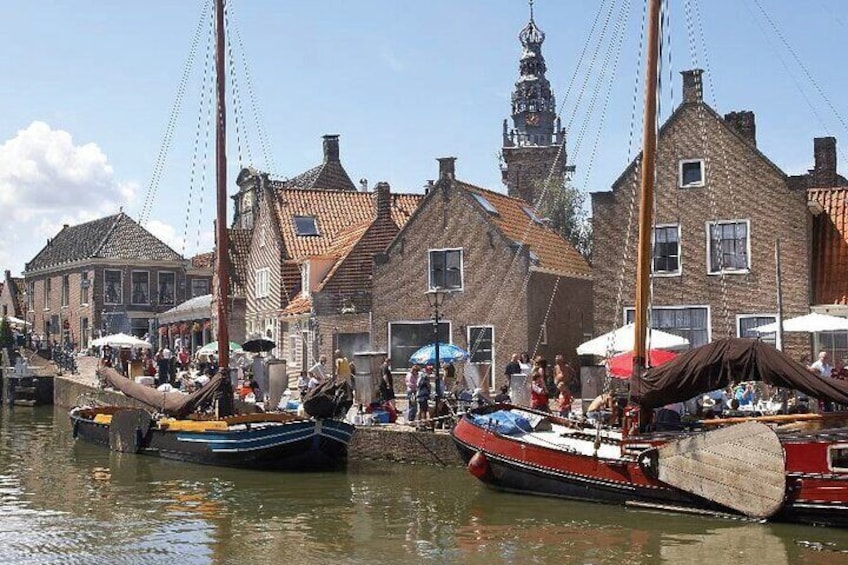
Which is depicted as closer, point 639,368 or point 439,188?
point 639,368

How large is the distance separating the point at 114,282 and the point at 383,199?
89.0 ft

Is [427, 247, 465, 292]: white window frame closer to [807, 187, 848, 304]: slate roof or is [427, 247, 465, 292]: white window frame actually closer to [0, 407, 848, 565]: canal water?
[807, 187, 848, 304]: slate roof

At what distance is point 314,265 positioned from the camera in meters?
41.1

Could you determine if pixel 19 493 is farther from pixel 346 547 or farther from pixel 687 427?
pixel 687 427

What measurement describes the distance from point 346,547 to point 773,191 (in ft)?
61.5

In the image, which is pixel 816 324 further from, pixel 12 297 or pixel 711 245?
pixel 12 297

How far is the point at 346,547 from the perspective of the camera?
16.4 m

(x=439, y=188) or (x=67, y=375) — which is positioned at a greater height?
(x=439, y=188)

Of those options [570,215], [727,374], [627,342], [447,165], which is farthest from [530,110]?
[727,374]

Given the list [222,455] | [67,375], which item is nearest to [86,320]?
[67,375]

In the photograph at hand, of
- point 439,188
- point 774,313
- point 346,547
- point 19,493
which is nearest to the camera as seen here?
point 346,547

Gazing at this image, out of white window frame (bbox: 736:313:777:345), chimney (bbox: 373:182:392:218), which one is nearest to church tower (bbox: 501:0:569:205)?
chimney (bbox: 373:182:392:218)

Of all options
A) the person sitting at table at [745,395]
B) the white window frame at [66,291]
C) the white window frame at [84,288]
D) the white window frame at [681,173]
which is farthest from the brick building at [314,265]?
the white window frame at [66,291]

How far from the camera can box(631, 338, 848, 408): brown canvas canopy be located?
1719 centimetres
